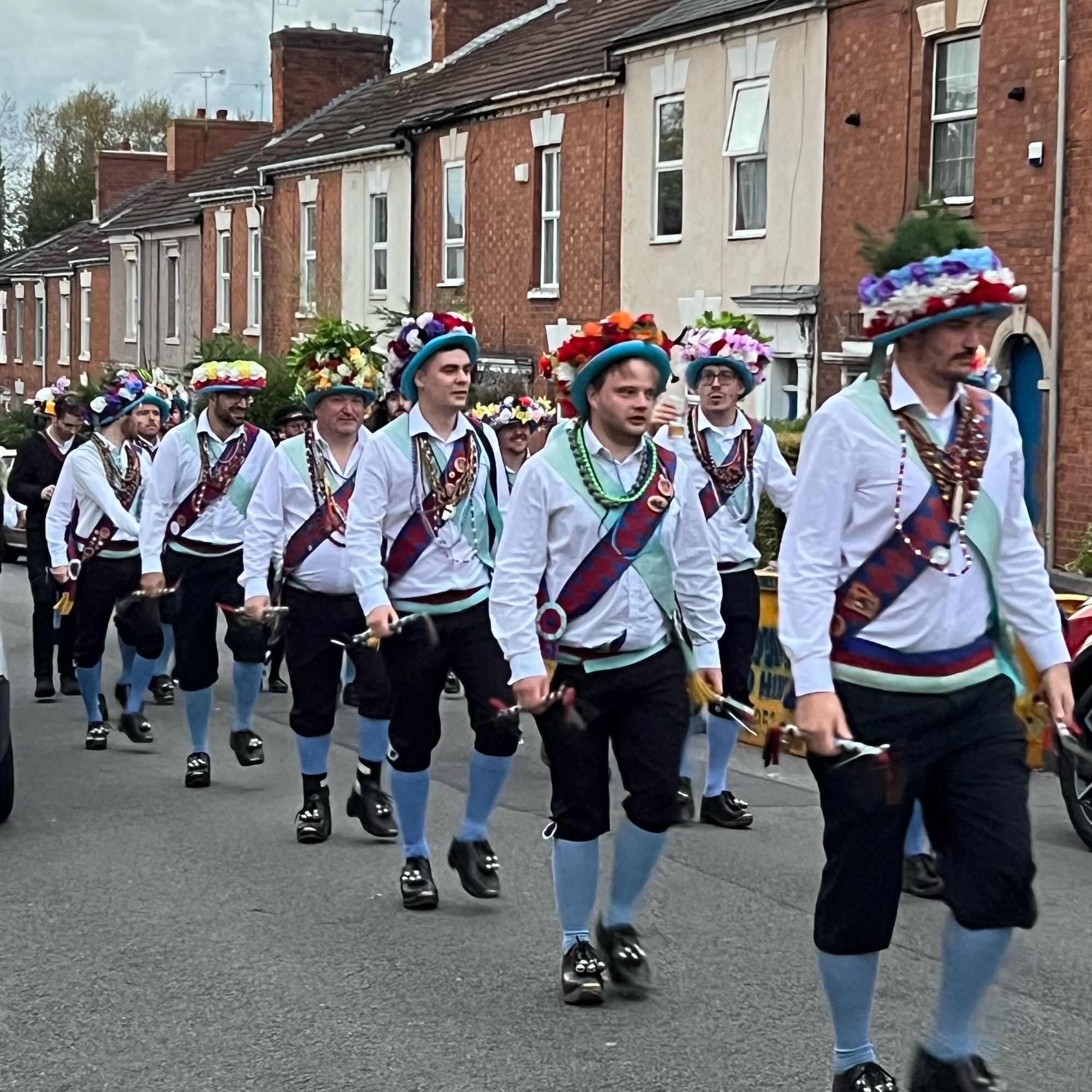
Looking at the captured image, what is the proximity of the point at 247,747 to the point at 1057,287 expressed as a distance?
34.0 ft

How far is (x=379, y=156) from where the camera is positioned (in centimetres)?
3356

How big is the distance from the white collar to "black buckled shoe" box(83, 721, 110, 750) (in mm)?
4649

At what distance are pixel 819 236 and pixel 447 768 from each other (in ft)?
40.4

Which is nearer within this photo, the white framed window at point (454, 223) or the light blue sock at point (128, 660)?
the light blue sock at point (128, 660)

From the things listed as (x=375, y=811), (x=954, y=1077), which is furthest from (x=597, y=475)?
(x=375, y=811)

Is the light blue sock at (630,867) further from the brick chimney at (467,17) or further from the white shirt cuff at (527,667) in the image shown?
the brick chimney at (467,17)

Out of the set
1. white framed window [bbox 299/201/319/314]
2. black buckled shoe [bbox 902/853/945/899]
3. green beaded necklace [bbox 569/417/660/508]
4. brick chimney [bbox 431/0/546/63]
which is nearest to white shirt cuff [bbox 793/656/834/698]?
green beaded necklace [bbox 569/417/660/508]

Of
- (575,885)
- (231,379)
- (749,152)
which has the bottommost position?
(575,885)

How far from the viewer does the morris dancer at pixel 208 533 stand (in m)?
10.2

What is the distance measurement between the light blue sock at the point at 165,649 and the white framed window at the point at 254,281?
88.0ft

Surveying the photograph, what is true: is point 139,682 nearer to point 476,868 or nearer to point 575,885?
point 476,868

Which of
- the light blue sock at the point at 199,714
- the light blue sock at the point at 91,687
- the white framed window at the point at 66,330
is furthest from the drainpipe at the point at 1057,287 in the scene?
the white framed window at the point at 66,330

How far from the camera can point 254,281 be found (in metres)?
40.8

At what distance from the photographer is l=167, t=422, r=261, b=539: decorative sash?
10312 millimetres
